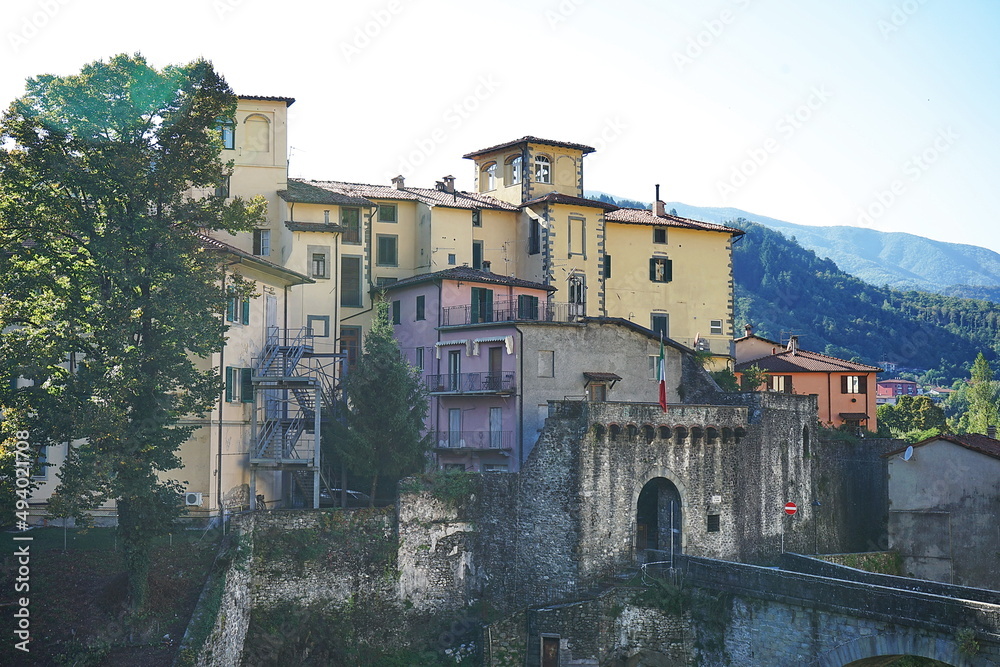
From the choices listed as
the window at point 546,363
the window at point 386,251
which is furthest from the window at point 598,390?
the window at point 386,251

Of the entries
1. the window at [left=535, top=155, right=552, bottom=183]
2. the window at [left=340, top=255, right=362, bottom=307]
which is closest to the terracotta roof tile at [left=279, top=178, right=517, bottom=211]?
the window at [left=535, top=155, right=552, bottom=183]

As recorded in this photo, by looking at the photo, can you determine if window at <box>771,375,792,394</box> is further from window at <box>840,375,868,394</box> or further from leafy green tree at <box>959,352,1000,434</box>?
leafy green tree at <box>959,352,1000,434</box>

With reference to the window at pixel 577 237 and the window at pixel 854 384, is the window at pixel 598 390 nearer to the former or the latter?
the window at pixel 577 237

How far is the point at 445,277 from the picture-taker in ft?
175

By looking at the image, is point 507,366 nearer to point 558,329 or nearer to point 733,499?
point 558,329

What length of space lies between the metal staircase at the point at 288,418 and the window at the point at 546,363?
862cm

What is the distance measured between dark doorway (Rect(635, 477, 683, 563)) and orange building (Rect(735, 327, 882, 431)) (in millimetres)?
25232

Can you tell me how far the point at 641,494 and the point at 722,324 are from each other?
2445 cm

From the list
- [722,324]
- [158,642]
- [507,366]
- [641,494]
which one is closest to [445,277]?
[507,366]

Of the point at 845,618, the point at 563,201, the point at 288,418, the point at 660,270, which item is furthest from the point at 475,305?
the point at 845,618

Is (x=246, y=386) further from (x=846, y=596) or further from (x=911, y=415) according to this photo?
(x=911, y=415)

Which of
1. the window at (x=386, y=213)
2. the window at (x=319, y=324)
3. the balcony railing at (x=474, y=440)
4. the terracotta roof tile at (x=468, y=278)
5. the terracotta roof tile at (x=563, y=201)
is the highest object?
the terracotta roof tile at (x=563, y=201)

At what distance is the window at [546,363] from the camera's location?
48719 mm

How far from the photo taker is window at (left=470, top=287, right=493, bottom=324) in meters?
54.3
